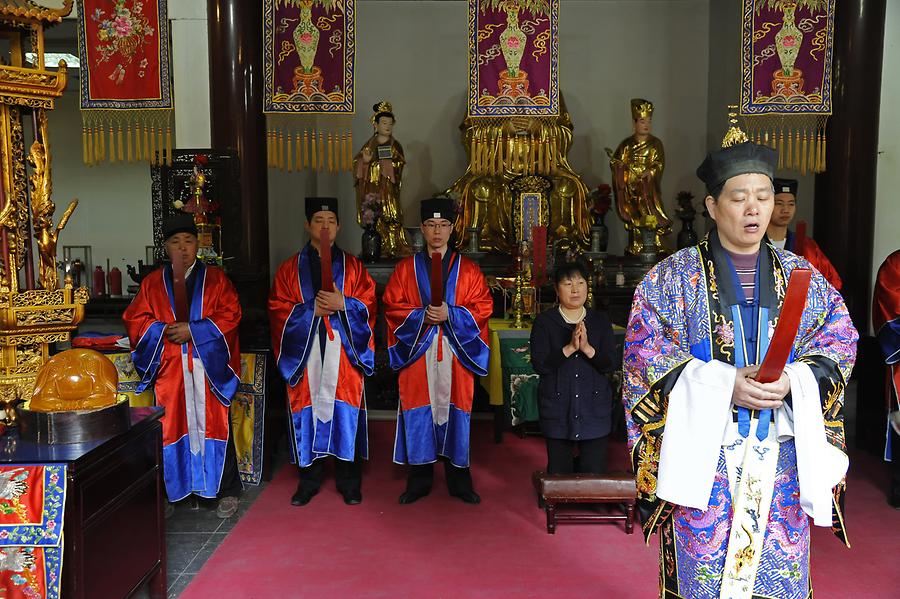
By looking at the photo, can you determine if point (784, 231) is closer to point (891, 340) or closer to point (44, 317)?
point (891, 340)

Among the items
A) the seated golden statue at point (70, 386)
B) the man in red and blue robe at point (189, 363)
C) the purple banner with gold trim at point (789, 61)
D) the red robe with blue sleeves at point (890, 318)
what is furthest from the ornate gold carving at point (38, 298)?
the purple banner with gold trim at point (789, 61)

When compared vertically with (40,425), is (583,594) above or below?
below

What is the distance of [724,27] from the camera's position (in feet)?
26.1

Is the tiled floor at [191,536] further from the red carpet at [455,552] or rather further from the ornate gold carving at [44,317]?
the ornate gold carving at [44,317]

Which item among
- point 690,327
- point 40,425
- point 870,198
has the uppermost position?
point 870,198

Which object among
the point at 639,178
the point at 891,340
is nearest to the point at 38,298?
the point at 891,340

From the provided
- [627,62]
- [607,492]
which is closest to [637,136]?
[627,62]

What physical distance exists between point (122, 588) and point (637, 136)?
6.03 meters

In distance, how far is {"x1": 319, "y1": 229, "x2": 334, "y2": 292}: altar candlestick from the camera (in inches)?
159

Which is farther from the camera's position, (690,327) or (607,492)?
(607,492)

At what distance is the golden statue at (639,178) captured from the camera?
726 centimetres

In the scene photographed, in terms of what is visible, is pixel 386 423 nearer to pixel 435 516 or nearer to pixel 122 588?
pixel 435 516

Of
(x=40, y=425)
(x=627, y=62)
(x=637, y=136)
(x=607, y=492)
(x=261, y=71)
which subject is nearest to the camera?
(x=40, y=425)

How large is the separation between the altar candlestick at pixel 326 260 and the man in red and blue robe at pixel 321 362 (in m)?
0.11
